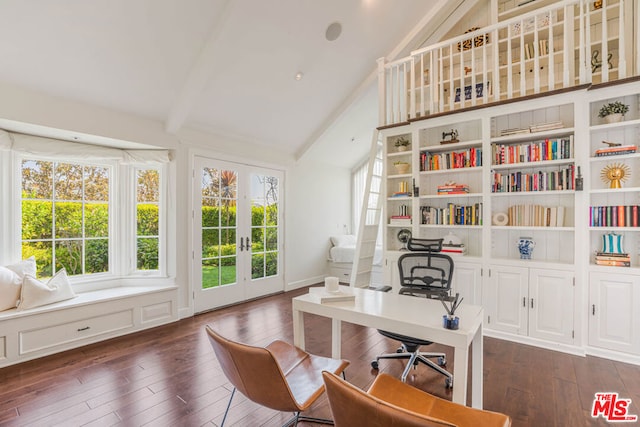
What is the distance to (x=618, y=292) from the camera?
2.87m

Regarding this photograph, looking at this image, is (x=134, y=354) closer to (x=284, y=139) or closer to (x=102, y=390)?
(x=102, y=390)

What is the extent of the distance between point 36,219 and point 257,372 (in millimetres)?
3483

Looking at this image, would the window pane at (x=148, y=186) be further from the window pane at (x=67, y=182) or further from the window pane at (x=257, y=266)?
the window pane at (x=257, y=266)

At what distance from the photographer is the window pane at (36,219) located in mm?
3367

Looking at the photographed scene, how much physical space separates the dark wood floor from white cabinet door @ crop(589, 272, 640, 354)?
20 centimetres

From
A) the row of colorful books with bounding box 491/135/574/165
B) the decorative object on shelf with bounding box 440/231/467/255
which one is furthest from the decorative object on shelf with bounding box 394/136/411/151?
the decorative object on shelf with bounding box 440/231/467/255

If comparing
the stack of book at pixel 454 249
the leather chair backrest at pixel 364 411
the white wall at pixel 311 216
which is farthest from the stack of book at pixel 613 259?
the white wall at pixel 311 216

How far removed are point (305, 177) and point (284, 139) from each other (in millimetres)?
912

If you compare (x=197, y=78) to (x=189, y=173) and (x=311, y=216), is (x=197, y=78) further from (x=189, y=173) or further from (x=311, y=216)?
→ (x=311, y=216)

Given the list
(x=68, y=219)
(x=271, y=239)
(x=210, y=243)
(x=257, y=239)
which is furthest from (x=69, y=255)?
(x=271, y=239)

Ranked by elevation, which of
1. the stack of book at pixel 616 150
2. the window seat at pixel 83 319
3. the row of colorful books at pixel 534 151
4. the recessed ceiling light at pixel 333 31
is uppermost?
the recessed ceiling light at pixel 333 31

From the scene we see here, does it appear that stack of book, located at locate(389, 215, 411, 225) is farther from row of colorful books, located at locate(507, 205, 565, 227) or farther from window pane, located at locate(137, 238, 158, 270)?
window pane, located at locate(137, 238, 158, 270)

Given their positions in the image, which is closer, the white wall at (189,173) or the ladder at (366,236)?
the white wall at (189,173)

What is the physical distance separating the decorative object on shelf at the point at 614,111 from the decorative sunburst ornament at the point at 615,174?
1.39 feet
